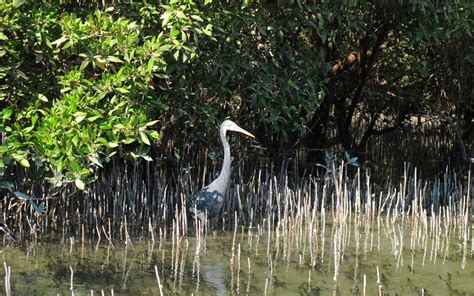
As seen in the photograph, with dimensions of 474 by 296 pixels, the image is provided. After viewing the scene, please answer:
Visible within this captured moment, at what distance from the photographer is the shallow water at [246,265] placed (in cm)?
531

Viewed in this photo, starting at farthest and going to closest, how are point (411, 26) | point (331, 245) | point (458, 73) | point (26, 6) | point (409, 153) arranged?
point (409, 153) < point (458, 73) < point (411, 26) < point (331, 245) < point (26, 6)

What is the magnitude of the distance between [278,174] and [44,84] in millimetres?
3192

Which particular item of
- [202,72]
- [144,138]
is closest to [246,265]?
[144,138]

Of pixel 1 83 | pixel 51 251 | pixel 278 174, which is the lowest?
pixel 51 251

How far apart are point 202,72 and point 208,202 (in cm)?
111

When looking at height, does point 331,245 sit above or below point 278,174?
below

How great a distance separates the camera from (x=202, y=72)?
704 centimetres

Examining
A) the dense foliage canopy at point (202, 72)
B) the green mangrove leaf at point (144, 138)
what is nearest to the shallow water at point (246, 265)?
the dense foliage canopy at point (202, 72)

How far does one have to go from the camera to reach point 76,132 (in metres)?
5.48

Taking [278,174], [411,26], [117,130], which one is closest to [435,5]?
[411,26]

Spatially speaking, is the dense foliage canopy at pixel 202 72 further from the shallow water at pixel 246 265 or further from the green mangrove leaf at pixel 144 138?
the shallow water at pixel 246 265

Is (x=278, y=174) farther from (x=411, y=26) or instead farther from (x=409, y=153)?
(x=409, y=153)

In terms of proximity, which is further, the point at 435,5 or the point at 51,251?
the point at 435,5

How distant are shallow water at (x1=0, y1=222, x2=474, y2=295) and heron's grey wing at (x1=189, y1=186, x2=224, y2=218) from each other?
9.5 inches
